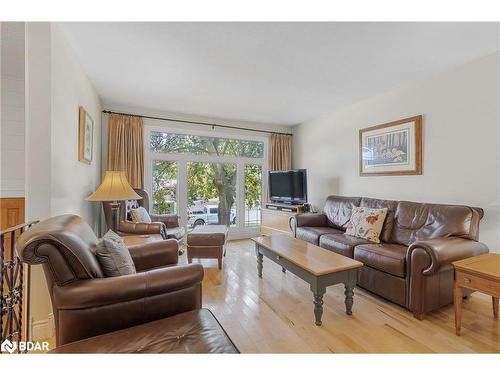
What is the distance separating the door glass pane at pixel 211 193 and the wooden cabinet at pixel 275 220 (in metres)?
0.62

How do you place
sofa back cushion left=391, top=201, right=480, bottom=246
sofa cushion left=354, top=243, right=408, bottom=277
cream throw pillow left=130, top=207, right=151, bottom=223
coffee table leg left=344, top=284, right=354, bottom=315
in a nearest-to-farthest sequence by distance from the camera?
coffee table leg left=344, top=284, right=354, bottom=315 < sofa cushion left=354, top=243, right=408, bottom=277 < sofa back cushion left=391, top=201, right=480, bottom=246 < cream throw pillow left=130, top=207, right=151, bottom=223

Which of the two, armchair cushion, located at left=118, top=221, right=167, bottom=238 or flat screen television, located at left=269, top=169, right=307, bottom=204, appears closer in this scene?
armchair cushion, located at left=118, top=221, right=167, bottom=238

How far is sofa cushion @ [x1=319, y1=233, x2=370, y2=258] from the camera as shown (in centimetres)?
263

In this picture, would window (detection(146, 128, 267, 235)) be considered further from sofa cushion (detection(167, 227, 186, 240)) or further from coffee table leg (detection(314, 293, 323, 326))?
coffee table leg (detection(314, 293, 323, 326))

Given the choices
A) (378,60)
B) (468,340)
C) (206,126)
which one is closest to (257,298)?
(468,340)

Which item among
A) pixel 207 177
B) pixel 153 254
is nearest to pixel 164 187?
pixel 207 177

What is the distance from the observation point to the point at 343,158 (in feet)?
13.2

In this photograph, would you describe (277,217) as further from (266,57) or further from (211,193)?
(266,57)

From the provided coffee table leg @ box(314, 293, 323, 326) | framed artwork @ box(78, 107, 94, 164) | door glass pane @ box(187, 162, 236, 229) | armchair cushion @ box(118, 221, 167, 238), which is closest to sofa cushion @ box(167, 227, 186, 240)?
armchair cushion @ box(118, 221, 167, 238)

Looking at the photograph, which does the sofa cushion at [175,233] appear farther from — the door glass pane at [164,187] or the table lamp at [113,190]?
the door glass pane at [164,187]

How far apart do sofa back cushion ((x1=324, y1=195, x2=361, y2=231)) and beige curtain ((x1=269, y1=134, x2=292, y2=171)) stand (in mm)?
1527

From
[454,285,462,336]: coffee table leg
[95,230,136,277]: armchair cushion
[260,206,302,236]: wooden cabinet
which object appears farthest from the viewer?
[260,206,302,236]: wooden cabinet

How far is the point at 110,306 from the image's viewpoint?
1199mm

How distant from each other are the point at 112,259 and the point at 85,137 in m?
1.89
